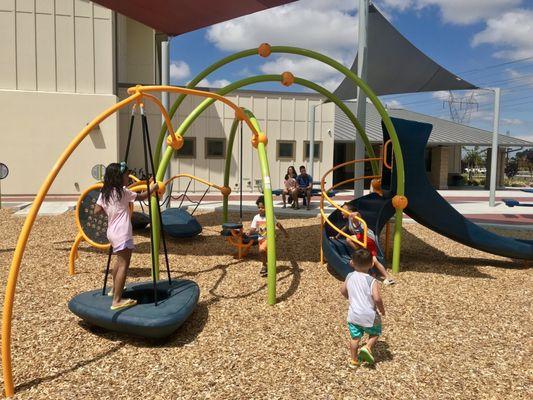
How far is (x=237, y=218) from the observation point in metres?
11.3

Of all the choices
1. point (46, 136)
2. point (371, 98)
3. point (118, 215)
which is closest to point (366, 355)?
point (118, 215)

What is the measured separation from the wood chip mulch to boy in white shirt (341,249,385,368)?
0.18 meters

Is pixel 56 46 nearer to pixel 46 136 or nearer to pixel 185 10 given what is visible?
pixel 46 136

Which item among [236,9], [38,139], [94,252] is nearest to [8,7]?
[38,139]

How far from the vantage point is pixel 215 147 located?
19344 millimetres

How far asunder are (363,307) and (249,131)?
1710cm

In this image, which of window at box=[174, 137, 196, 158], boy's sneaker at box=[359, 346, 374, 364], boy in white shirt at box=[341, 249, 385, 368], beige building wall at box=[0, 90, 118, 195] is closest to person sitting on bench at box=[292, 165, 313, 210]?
window at box=[174, 137, 196, 158]

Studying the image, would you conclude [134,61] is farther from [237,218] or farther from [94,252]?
[94,252]

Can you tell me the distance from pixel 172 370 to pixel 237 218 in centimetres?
799

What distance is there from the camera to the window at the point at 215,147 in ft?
62.8

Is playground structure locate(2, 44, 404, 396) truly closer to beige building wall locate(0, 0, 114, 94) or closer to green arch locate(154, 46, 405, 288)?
green arch locate(154, 46, 405, 288)

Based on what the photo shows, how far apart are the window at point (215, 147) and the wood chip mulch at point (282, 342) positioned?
42.6 feet

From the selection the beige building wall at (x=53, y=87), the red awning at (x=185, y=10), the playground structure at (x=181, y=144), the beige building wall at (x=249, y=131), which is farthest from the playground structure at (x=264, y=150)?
the beige building wall at (x=249, y=131)

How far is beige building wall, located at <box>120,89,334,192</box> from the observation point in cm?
1886
